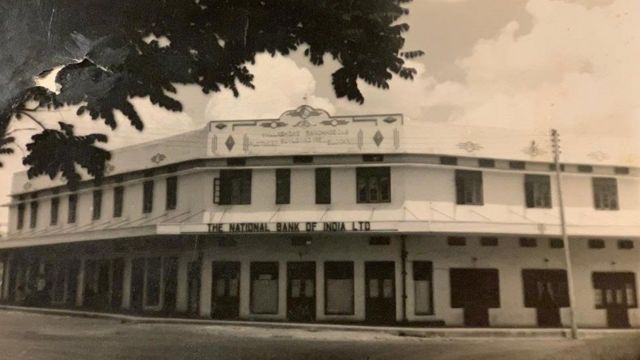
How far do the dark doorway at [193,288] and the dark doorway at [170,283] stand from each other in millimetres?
280

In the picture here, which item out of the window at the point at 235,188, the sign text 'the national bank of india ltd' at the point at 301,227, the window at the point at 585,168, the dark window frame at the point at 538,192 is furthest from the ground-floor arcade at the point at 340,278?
the window at the point at 585,168

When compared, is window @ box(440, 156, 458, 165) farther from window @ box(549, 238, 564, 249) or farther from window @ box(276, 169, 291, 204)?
window @ box(276, 169, 291, 204)

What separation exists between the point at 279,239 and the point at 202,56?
7.51m

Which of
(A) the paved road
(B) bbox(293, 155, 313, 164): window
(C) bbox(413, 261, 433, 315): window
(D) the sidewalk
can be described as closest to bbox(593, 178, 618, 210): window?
(D) the sidewalk

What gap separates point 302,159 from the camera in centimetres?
1114

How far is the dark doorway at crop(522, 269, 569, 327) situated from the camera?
7281mm

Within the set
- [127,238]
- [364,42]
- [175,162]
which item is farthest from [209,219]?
[364,42]

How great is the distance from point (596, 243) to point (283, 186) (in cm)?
644

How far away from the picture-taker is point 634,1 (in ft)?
17.8

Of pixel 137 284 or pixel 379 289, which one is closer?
pixel 137 284

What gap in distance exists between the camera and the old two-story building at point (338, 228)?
22.1ft

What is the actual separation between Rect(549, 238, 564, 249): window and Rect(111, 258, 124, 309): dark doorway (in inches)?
217

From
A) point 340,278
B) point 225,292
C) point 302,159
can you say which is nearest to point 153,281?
point 225,292

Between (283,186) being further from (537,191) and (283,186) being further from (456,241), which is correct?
(537,191)
